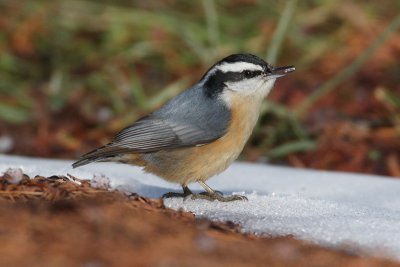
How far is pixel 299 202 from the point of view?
4.05m

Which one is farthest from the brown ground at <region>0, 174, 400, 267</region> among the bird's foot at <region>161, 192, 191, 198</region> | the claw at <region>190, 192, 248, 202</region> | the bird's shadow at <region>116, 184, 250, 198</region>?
the bird's shadow at <region>116, 184, 250, 198</region>

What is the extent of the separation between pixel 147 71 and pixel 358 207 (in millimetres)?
4874

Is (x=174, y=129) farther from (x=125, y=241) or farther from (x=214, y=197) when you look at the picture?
(x=125, y=241)

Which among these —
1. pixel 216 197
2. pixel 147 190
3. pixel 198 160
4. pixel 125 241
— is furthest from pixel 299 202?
pixel 125 241

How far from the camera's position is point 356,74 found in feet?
27.5

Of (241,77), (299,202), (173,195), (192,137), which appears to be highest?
(241,77)

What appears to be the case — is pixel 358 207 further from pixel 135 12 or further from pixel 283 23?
pixel 135 12

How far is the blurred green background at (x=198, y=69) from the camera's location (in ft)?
23.2

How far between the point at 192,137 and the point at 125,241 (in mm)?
1951

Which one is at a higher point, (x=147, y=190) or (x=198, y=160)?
(x=198, y=160)

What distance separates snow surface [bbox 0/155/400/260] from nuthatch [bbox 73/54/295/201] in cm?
19

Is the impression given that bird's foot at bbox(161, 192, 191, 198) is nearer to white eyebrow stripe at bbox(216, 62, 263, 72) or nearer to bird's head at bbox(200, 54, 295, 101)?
bird's head at bbox(200, 54, 295, 101)

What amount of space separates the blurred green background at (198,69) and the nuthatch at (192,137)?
1.97 m

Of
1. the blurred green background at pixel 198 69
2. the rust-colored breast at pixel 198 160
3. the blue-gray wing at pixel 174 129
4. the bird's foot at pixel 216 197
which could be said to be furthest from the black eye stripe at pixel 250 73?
the blurred green background at pixel 198 69
